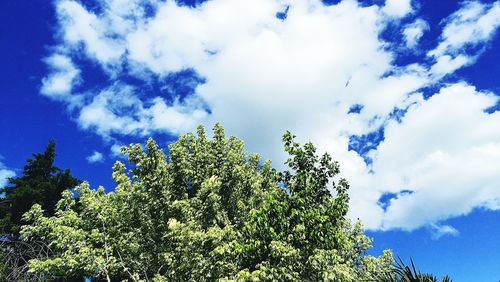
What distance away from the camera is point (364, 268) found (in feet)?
69.4

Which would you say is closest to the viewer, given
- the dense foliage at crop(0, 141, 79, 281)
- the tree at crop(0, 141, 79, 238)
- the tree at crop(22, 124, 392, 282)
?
the tree at crop(22, 124, 392, 282)

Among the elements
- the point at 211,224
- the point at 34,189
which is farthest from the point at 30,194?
the point at 211,224

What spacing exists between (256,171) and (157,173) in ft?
Result: 25.2

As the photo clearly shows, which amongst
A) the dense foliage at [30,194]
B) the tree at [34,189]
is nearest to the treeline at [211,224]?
the dense foliage at [30,194]

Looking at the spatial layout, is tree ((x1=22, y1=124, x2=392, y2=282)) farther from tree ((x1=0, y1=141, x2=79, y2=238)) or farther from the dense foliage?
tree ((x1=0, y1=141, x2=79, y2=238))

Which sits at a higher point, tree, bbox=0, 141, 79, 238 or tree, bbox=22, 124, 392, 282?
tree, bbox=0, 141, 79, 238

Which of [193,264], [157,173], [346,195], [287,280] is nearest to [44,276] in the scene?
[157,173]

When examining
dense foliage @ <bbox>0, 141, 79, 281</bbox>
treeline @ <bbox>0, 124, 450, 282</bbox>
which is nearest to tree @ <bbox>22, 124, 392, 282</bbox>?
treeline @ <bbox>0, 124, 450, 282</bbox>

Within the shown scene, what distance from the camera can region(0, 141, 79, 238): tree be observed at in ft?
108

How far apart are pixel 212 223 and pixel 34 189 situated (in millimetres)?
21365

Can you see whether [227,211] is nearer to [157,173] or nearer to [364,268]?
[157,173]

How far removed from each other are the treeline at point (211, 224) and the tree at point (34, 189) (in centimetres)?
680

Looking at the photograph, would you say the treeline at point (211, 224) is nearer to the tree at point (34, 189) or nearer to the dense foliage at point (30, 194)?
the dense foliage at point (30, 194)

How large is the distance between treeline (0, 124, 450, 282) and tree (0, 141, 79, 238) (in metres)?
6.80
